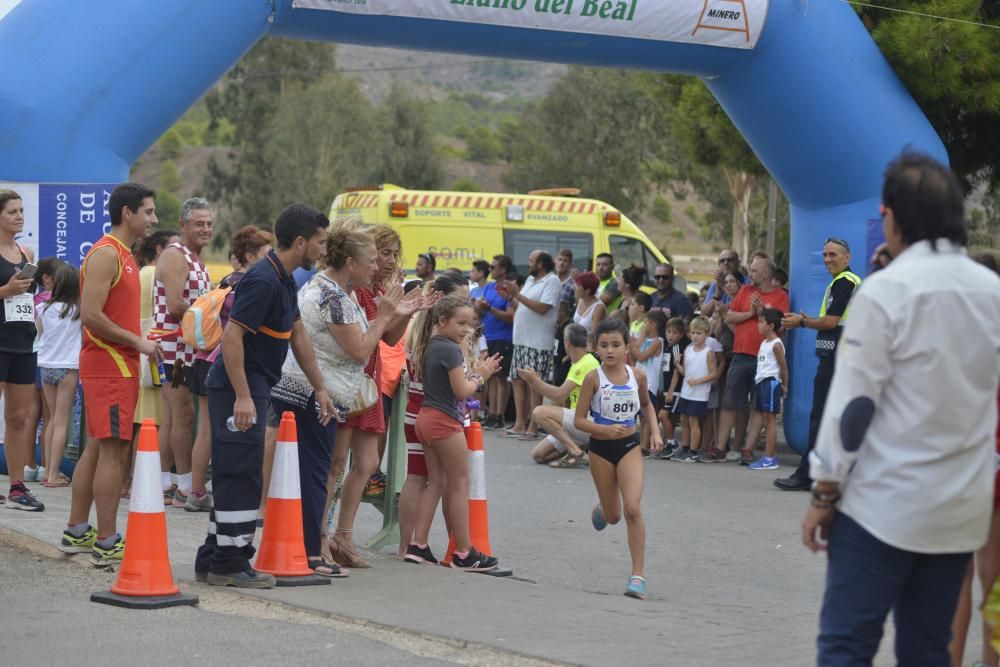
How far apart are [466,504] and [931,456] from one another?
4.36 m

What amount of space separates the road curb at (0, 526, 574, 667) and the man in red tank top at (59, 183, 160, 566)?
0.44 metres

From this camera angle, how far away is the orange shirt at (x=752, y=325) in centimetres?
1342

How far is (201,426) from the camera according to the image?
9.49 metres

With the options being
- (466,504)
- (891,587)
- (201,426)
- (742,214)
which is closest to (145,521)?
(466,504)

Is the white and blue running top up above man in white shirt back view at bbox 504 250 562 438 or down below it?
below

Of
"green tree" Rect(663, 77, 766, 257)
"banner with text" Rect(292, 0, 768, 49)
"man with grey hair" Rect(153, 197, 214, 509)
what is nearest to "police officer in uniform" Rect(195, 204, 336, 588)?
"man with grey hair" Rect(153, 197, 214, 509)

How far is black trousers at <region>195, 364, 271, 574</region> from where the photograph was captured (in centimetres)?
678

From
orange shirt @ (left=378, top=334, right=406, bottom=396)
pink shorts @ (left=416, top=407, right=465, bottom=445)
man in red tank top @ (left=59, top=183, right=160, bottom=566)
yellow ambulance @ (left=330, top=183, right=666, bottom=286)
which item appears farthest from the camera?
yellow ambulance @ (left=330, top=183, right=666, bottom=286)

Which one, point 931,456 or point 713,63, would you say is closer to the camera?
point 931,456

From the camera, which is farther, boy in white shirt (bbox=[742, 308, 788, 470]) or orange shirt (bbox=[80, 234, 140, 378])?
boy in white shirt (bbox=[742, 308, 788, 470])

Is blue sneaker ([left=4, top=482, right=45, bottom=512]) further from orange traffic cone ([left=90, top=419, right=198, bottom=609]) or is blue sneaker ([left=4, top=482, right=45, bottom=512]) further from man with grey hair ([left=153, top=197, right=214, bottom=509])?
orange traffic cone ([left=90, top=419, right=198, bottom=609])

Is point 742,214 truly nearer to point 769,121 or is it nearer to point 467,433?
point 769,121

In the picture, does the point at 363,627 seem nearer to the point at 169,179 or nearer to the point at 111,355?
the point at 111,355

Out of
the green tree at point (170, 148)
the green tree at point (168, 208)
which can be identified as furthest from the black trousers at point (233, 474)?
the green tree at point (170, 148)
